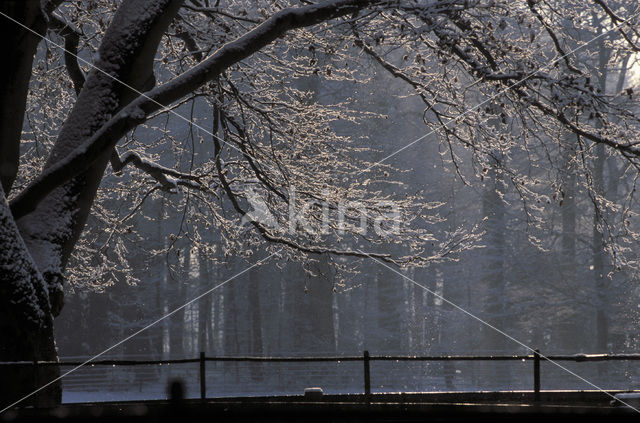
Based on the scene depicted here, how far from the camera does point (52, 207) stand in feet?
29.6

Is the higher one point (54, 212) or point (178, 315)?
point (54, 212)

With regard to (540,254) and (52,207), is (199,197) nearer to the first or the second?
(52,207)

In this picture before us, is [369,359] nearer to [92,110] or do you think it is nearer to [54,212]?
[54,212]

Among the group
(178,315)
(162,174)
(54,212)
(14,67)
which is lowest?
(178,315)

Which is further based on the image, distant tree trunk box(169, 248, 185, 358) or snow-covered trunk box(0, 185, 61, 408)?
distant tree trunk box(169, 248, 185, 358)

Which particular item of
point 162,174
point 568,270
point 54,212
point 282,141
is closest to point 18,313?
point 54,212

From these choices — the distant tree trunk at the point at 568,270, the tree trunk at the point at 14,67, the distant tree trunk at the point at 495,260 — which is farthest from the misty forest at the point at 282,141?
the distant tree trunk at the point at 495,260

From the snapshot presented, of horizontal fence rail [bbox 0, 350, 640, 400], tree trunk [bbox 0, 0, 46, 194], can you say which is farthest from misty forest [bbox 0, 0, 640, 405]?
horizontal fence rail [bbox 0, 350, 640, 400]

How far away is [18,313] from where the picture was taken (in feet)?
27.2

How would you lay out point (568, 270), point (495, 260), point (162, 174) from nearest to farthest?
point (162, 174) < point (495, 260) < point (568, 270)

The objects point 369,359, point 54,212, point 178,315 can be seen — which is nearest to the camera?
point 54,212

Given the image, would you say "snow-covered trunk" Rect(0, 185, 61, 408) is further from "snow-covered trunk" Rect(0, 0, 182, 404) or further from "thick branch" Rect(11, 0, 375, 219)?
"thick branch" Rect(11, 0, 375, 219)

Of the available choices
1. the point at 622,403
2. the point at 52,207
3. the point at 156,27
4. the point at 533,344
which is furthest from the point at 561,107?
the point at 533,344

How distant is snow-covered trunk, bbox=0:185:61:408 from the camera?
8.23 meters
